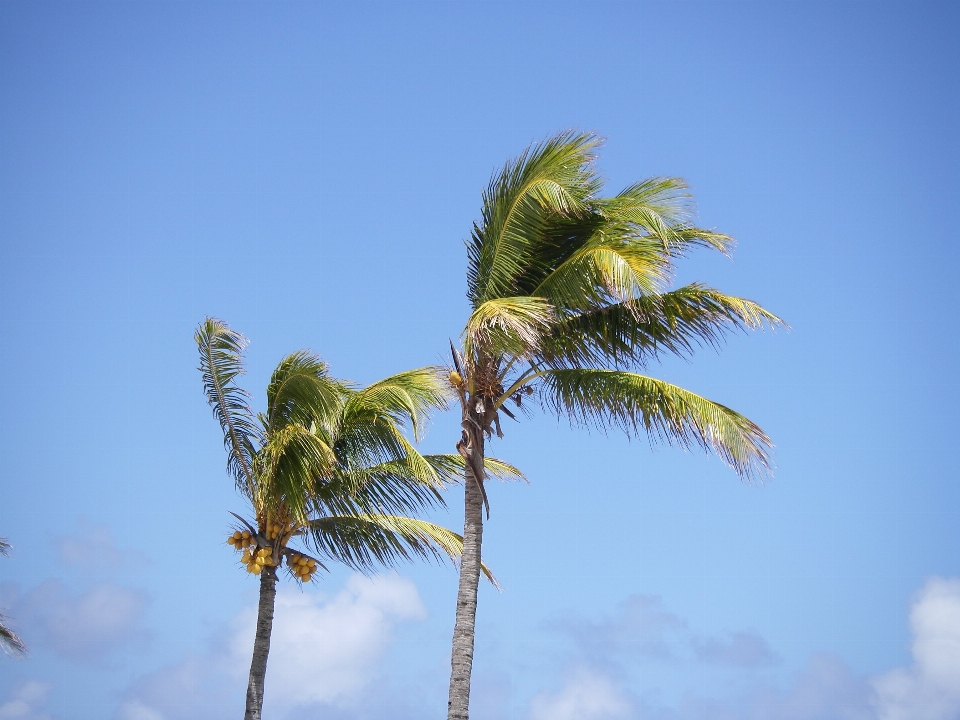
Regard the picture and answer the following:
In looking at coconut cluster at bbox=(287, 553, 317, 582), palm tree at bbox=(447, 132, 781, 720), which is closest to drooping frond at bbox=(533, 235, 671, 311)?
palm tree at bbox=(447, 132, 781, 720)

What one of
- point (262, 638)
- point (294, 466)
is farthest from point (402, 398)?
point (262, 638)

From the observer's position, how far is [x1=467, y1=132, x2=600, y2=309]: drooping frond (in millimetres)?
14758

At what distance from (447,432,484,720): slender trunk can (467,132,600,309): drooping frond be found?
6.89 feet

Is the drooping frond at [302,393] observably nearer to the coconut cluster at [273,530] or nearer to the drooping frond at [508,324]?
the coconut cluster at [273,530]

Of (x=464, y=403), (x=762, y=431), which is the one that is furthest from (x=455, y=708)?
(x=762, y=431)

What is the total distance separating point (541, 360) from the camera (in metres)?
15.4

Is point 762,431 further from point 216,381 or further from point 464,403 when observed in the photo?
point 216,381

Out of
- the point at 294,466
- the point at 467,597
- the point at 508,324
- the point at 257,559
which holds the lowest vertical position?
the point at 467,597

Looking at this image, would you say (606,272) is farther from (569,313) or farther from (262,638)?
(262,638)

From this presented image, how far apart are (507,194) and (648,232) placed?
1925 millimetres

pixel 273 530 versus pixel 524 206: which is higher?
pixel 524 206

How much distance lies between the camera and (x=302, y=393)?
1709 cm

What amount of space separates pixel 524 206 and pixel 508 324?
1.97 meters

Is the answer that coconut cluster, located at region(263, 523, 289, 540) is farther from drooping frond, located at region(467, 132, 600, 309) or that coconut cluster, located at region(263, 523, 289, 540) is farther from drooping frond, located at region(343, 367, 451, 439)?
drooping frond, located at region(467, 132, 600, 309)
